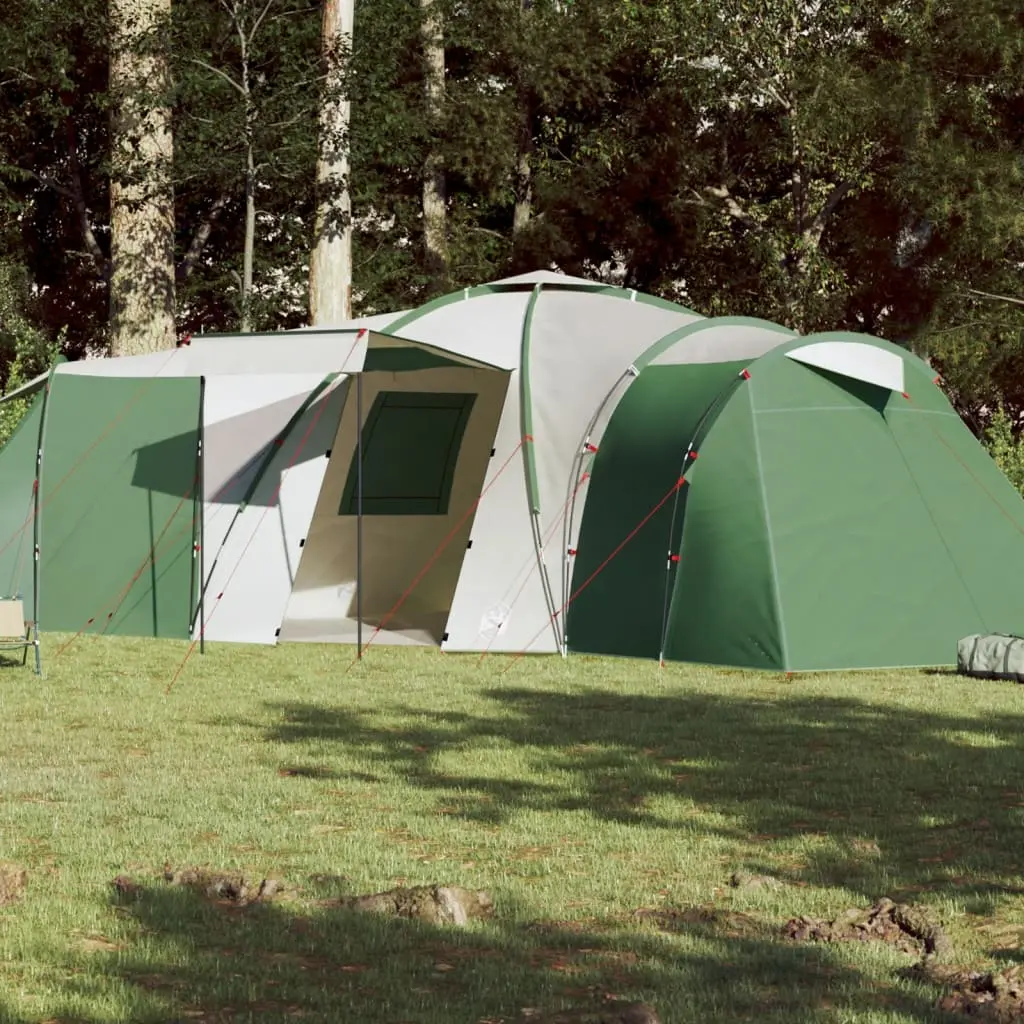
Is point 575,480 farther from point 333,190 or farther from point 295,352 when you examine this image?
point 333,190

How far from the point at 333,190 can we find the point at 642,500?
7.56 m

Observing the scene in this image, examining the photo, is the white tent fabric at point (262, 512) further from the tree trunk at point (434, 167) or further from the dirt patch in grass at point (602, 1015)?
the tree trunk at point (434, 167)

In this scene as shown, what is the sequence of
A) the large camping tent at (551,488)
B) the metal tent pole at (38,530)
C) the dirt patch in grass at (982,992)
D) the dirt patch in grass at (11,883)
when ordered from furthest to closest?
the large camping tent at (551,488), the metal tent pole at (38,530), the dirt patch in grass at (11,883), the dirt patch in grass at (982,992)

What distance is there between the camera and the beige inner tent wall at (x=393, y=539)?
44.8ft

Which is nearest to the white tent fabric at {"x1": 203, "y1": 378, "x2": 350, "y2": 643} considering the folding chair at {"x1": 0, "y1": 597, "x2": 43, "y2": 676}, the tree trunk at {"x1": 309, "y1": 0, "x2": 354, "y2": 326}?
the folding chair at {"x1": 0, "y1": 597, "x2": 43, "y2": 676}

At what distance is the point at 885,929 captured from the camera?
191 inches

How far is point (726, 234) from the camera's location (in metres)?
25.9

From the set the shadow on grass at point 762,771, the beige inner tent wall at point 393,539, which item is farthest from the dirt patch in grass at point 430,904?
the beige inner tent wall at point 393,539

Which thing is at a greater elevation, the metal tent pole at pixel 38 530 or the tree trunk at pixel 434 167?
the tree trunk at pixel 434 167

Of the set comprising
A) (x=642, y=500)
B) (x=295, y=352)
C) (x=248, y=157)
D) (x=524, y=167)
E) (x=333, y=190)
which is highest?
(x=524, y=167)

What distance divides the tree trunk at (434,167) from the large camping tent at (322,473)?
11350 millimetres

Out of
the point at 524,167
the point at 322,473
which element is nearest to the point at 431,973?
the point at 322,473

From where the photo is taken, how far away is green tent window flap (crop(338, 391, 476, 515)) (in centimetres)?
1364

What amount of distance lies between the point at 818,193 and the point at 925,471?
14.4m
